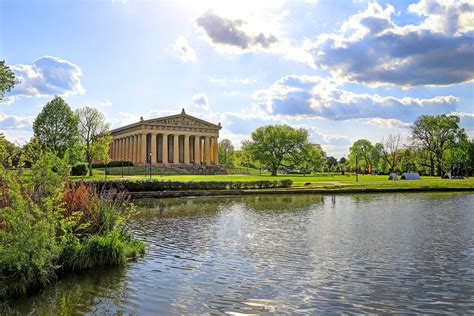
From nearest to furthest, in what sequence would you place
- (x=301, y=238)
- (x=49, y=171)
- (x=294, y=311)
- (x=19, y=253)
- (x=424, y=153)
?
(x=294, y=311) → (x=19, y=253) → (x=49, y=171) → (x=301, y=238) → (x=424, y=153)

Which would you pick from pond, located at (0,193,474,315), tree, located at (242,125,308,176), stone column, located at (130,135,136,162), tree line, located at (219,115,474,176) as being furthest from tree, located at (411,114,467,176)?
pond, located at (0,193,474,315)

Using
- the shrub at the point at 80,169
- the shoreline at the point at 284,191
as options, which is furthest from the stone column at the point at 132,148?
the shoreline at the point at 284,191

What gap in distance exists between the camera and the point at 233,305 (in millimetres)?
7754

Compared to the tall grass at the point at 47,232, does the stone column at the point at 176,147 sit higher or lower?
higher

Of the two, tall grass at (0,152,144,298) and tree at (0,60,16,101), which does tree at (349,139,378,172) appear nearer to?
tree at (0,60,16,101)

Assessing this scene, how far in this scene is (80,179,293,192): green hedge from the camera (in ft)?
116

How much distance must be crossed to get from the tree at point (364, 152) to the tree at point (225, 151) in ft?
117

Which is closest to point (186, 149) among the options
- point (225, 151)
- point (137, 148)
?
point (137, 148)

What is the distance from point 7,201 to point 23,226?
176 cm

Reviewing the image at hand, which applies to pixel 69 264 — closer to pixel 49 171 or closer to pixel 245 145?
pixel 49 171

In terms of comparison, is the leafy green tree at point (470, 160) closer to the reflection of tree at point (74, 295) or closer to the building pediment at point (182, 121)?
the building pediment at point (182, 121)

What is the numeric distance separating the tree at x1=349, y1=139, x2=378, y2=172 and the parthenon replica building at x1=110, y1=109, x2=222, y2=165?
40185 mm

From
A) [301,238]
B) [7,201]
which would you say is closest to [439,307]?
[301,238]

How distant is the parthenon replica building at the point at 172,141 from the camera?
9250 centimetres
